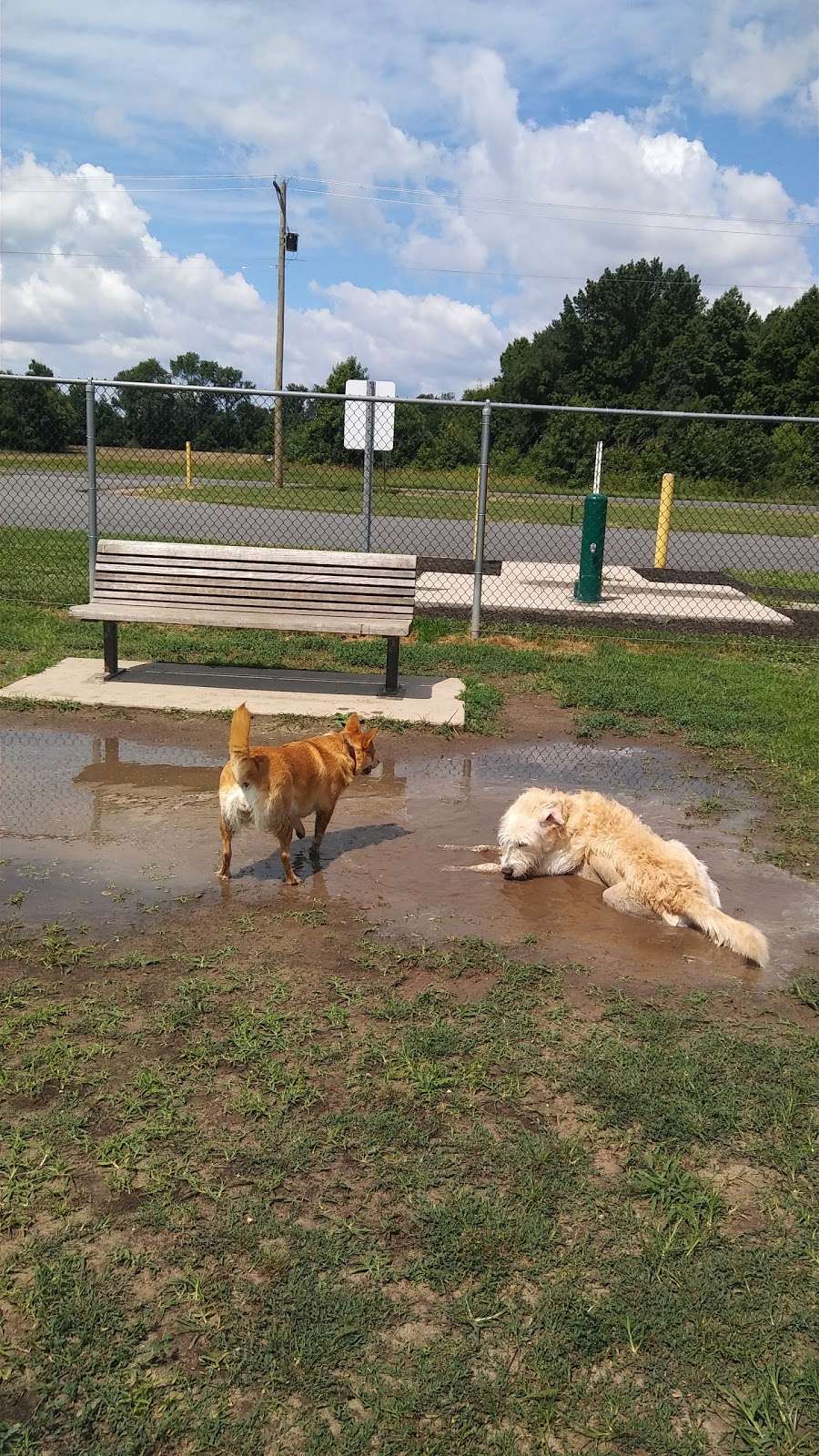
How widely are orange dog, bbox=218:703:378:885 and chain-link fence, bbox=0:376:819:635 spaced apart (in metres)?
4.83

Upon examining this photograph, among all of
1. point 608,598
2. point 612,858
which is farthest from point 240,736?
point 608,598

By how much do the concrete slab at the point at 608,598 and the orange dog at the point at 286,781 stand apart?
7.10 m

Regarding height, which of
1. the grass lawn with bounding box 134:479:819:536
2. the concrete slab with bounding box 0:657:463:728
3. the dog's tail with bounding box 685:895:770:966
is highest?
the grass lawn with bounding box 134:479:819:536

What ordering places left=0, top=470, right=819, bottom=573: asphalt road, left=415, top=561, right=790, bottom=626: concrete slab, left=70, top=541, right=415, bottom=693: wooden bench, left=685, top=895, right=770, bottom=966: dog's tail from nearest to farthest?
left=685, top=895, right=770, bottom=966: dog's tail, left=70, top=541, right=415, bottom=693: wooden bench, left=415, top=561, right=790, bottom=626: concrete slab, left=0, top=470, right=819, bottom=573: asphalt road

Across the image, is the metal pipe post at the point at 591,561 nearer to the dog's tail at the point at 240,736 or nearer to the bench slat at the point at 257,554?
the bench slat at the point at 257,554

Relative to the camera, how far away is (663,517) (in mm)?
16516

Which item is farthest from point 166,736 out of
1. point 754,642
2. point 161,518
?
point 161,518

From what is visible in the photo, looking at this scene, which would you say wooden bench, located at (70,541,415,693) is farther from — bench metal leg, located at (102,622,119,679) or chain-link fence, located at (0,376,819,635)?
chain-link fence, located at (0,376,819,635)

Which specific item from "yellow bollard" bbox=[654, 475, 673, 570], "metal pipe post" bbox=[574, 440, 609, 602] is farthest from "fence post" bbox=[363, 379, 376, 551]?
"yellow bollard" bbox=[654, 475, 673, 570]

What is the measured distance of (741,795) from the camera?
6598 millimetres

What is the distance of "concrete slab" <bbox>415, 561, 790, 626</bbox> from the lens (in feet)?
41.5

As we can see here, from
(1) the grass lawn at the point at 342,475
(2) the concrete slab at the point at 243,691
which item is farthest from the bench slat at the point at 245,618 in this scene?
(1) the grass lawn at the point at 342,475

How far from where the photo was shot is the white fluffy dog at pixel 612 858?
15.3 ft

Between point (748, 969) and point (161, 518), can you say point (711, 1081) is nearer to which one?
point (748, 969)
